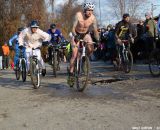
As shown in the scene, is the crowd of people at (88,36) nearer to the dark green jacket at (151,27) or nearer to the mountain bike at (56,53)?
the dark green jacket at (151,27)

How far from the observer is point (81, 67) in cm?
1091

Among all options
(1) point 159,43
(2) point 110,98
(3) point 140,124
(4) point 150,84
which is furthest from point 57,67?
(3) point 140,124

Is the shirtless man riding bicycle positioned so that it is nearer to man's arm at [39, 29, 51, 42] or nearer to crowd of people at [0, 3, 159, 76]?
crowd of people at [0, 3, 159, 76]

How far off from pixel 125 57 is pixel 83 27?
415 centimetres

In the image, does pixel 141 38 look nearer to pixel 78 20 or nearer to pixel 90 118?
pixel 78 20

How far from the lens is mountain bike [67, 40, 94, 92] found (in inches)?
420

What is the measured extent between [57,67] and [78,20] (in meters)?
5.04

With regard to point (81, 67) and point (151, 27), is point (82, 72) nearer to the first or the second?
point (81, 67)

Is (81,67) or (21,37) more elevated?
(21,37)

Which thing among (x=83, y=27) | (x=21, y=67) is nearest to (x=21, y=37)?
(x=21, y=67)

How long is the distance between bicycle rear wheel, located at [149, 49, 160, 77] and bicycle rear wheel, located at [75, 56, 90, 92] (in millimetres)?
2885

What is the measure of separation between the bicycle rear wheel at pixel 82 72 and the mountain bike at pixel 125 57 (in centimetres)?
408

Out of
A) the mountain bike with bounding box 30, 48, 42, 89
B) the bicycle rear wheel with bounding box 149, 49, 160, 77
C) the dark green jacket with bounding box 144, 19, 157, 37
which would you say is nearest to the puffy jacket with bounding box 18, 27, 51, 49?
the mountain bike with bounding box 30, 48, 42, 89

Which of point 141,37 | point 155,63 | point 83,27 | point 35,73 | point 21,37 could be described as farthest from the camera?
point 141,37
